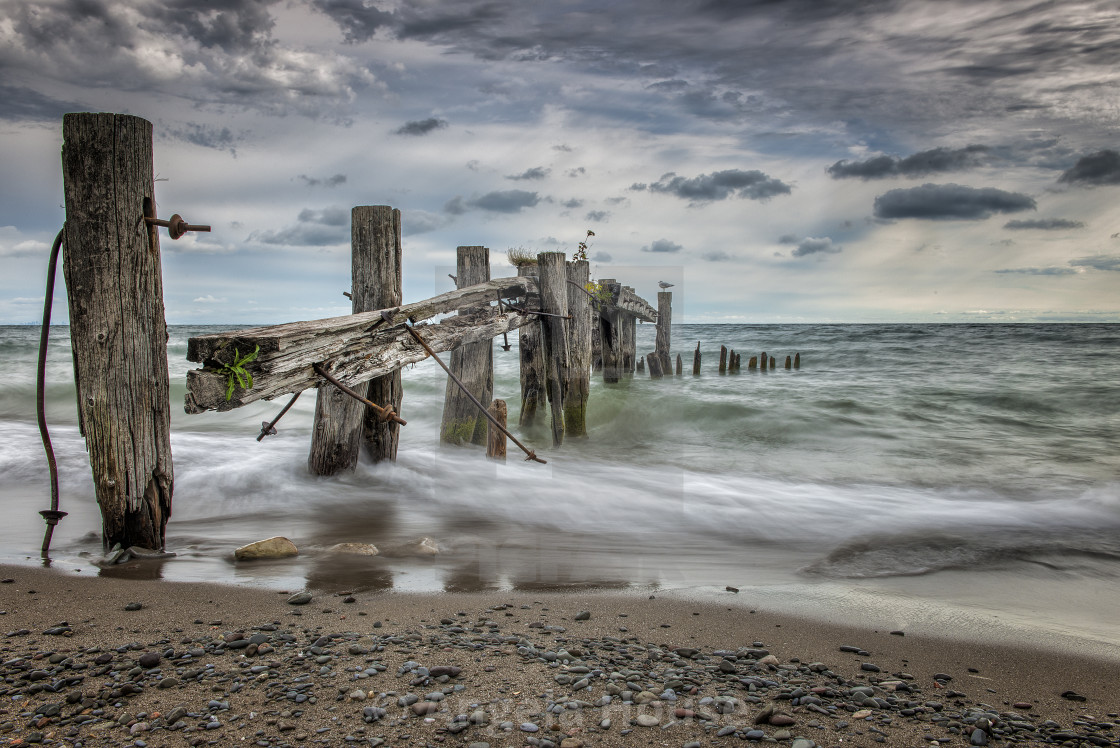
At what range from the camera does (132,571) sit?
4.18 m

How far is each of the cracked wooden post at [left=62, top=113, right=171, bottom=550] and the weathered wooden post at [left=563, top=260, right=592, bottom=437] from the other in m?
5.58

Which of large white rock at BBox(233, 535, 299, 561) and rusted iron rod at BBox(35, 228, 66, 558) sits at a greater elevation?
rusted iron rod at BBox(35, 228, 66, 558)

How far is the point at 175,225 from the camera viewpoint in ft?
13.4

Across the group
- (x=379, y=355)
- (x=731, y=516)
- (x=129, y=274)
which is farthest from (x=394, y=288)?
(x=731, y=516)

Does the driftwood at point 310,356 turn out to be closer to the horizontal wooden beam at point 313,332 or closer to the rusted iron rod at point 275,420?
the horizontal wooden beam at point 313,332

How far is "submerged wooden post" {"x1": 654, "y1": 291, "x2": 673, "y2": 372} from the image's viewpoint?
17.0m

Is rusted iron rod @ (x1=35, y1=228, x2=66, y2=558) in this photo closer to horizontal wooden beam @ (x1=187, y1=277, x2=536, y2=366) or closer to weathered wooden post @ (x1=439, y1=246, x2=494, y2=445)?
horizontal wooden beam @ (x1=187, y1=277, x2=536, y2=366)

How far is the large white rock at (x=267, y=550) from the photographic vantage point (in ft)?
15.2

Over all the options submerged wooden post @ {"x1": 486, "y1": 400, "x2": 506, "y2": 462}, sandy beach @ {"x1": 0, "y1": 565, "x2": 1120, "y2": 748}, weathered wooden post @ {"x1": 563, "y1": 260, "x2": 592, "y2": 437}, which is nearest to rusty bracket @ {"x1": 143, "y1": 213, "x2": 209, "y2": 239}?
sandy beach @ {"x1": 0, "y1": 565, "x2": 1120, "y2": 748}

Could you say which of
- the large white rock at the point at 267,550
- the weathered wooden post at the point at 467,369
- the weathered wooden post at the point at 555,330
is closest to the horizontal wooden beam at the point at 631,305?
the weathered wooden post at the point at 555,330

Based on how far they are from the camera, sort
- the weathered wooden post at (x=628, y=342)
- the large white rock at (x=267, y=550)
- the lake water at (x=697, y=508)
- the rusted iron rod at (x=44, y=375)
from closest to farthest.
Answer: the rusted iron rod at (x=44, y=375) < the lake water at (x=697, y=508) < the large white rock at (x=267, y=550) < the weathered wooden post at (x=628, y=342)

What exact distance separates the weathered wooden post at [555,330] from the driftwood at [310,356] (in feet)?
7.64

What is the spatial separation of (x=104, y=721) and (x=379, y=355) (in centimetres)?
324

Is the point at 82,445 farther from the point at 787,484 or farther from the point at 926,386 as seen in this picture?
the point at 926,386
